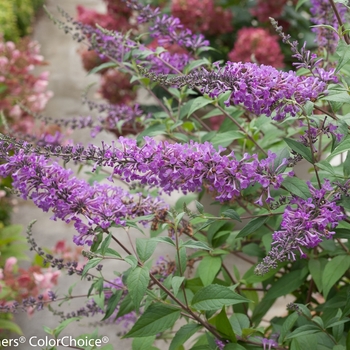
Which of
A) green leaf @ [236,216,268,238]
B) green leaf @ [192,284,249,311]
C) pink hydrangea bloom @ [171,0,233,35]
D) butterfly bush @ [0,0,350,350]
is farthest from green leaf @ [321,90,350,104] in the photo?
pink hydrangea bloom @ [171,0,233,35]

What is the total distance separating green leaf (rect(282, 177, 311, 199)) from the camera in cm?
87

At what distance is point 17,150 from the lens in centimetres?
88

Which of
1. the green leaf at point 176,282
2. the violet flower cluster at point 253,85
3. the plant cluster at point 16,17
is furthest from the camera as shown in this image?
the plant cluster at point 16,17

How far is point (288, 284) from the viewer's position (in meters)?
1.23

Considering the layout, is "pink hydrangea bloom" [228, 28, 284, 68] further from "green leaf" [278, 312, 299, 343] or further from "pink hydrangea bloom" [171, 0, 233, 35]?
"green leaf" [278, 312, 299, 343]

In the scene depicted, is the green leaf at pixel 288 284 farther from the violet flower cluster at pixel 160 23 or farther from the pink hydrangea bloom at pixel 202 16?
the pink hydrangea bloom at pixel 202 16

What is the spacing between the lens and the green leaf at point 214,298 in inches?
35.9

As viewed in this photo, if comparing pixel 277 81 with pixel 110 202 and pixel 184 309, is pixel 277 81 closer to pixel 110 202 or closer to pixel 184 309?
pixel 110 202

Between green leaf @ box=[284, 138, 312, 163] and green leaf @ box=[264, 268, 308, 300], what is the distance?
0.44 m

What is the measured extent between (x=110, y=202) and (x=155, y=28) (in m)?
0.55

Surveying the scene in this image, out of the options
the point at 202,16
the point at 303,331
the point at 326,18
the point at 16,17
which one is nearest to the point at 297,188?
the point at 303,331

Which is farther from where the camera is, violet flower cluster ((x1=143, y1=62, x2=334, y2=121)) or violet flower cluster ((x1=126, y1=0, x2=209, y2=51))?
violet flower cluster ((x1=126, y1=0, x2=209, y2=51))

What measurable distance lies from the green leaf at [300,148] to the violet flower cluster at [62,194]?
1.00 feet

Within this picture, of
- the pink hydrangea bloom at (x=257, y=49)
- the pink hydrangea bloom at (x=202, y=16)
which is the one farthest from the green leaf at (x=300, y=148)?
the pink hydrangea bloom at (x=202, y=16)
